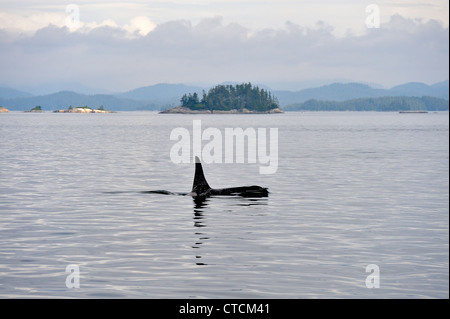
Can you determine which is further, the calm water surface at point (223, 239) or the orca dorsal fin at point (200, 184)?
the orca dorsal fin at point (200, 184)

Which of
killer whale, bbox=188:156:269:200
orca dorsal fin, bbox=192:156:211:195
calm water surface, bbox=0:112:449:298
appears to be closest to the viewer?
calm water surface, bbox=0:112:449:298

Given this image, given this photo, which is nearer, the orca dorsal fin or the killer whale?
the orca dorsal fin

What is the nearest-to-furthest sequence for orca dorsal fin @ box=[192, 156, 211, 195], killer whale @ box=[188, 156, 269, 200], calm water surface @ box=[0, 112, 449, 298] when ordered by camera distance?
calm water surface @ box=[0, 112, 449, 298]
orca dorsal fin @ box=[192, 156, 211, 195]
killer whale @ box=[188, 156, 269, 200]

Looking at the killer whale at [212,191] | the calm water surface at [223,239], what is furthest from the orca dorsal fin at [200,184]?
the calm water surface at [223,239]

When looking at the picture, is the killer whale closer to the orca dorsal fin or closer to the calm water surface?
A: the orca dorsal fin

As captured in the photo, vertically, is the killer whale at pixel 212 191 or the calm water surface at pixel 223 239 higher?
the killer whale at pixel 212 191

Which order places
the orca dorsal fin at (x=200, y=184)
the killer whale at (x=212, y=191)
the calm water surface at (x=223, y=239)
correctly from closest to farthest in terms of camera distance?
1. the calm water surface at (x=223, y=239)
2. the orca dorsal fin at (x=200, y=184)
3. the killer whale at (x=212, y=191)

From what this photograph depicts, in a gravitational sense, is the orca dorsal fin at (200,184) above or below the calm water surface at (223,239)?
above

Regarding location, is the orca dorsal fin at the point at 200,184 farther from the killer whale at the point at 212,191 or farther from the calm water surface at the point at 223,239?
the calm water surface at the point at 223,239

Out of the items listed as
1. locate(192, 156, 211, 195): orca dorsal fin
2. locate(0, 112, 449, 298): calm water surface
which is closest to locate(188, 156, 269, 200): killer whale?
locate(192, 156, 211, 195): orca dorsal fin

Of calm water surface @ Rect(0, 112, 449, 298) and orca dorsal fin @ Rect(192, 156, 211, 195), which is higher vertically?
orca dorsal fin @ Rect(192, 156, 211, 195)

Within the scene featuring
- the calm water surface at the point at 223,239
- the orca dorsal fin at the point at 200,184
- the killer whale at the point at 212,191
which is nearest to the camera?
the calm water surface at the point at 223,239

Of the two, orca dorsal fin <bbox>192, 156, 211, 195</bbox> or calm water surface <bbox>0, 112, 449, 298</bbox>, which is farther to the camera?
orca dorsal fin <bbox>192, 156, 211, 195</bbox>

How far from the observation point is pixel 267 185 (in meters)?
50.8
